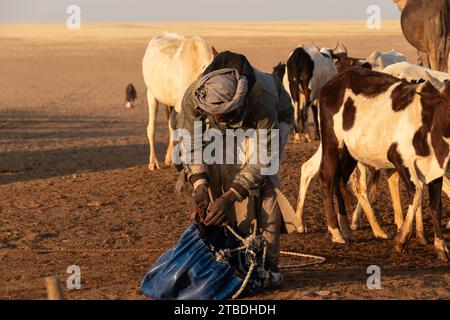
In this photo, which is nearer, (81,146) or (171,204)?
(171,204)

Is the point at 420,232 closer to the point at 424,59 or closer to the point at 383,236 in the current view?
the point at 383,236

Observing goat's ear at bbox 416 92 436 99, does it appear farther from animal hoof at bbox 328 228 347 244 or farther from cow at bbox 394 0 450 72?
cow at bbox 394 0 450 72

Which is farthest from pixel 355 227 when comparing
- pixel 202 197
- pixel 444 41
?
pixel 444 41

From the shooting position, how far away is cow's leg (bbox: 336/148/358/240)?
1016 cm

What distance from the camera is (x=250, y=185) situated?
293 inches

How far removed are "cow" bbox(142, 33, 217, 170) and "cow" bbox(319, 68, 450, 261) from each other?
13.3 feet

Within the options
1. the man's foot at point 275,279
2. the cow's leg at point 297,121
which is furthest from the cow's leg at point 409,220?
the cow's leg at point 297,121

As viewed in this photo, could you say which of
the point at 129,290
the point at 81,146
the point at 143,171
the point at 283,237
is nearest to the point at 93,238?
the point at 283,237

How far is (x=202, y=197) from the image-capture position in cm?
753

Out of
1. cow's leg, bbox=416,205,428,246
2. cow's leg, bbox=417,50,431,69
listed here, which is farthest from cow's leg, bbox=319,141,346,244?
cow's leg, bbox=417,50,431,69

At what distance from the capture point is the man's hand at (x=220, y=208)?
24.3 feet
